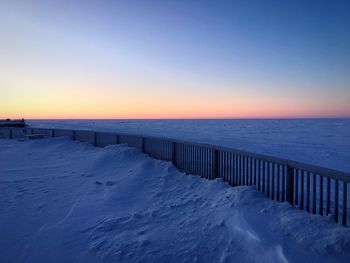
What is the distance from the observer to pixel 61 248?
4.52 metres

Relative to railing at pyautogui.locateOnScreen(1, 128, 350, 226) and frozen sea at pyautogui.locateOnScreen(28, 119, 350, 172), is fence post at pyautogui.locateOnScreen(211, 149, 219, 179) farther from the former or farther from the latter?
frozen sea at pyautogui.locateOnScreen(28, 119, 350, 172)

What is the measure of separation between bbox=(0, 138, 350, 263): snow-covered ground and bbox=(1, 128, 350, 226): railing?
347 millimetres

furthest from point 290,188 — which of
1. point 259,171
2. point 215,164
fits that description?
point 215,164

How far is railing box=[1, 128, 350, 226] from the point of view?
16.0 ft

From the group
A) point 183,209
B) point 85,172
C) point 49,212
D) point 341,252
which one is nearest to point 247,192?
point 183,209

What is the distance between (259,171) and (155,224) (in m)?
2.82

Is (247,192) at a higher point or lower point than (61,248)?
higher

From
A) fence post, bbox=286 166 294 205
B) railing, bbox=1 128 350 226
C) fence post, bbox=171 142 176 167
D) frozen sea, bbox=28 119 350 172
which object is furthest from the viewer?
frozen sea, bbox=28 119 350 172

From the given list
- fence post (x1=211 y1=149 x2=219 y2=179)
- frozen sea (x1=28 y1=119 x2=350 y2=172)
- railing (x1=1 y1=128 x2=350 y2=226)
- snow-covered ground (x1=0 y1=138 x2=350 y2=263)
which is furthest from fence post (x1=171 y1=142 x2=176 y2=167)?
frozen sea (x1=28 y1=119 x2=350 y2=172)

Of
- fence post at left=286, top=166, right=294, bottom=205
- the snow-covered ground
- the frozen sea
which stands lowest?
the frozen sea

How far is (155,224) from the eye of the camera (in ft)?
17.3

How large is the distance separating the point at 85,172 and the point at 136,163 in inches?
75.7

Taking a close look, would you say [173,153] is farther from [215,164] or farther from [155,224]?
[155,224]

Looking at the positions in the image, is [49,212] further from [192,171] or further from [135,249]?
[192,171]
